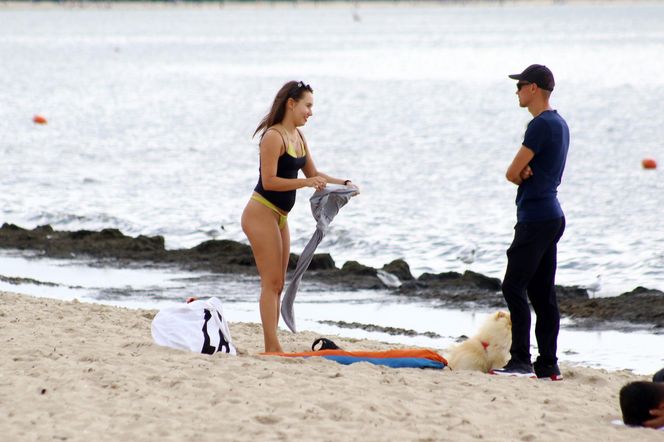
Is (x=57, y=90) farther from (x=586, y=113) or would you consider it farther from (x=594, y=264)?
(x=594, y=264)

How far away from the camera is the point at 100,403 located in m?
6.83

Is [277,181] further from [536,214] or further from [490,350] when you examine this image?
[490,350]

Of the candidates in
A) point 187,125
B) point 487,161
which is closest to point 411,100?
point 187,125

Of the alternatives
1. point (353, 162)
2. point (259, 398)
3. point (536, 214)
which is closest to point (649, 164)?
point (353, 162)

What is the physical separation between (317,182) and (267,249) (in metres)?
0.59

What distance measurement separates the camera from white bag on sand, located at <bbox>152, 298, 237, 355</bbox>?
27.1 feet

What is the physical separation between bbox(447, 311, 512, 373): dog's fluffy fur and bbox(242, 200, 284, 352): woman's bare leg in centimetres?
136

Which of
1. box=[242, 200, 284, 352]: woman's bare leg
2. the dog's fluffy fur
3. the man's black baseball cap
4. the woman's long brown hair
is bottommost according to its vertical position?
the dog's fluffy fur

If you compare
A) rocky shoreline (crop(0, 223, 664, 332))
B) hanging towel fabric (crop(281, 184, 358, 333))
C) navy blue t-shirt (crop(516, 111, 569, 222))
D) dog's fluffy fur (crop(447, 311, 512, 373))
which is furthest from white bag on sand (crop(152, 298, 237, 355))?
rocky shoreline (crop(0, 223, 664, 332))

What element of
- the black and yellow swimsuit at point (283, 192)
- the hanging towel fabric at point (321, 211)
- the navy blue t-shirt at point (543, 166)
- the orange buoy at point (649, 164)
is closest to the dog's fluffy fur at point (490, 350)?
the navy blue t-shirt at point (543, 166)

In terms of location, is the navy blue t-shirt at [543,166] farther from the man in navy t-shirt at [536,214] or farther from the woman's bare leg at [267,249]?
the woman's bare leg at [267,249]

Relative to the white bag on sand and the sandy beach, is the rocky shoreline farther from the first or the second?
the white bag on sand

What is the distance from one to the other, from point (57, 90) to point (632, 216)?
41788mm

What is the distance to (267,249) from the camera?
8234mm
